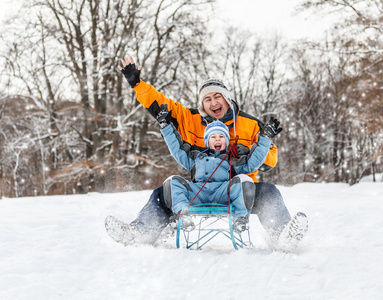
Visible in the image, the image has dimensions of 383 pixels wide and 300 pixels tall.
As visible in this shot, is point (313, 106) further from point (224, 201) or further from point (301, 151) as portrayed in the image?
point (224, 201)

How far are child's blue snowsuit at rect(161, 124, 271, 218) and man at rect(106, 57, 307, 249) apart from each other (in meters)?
0.08

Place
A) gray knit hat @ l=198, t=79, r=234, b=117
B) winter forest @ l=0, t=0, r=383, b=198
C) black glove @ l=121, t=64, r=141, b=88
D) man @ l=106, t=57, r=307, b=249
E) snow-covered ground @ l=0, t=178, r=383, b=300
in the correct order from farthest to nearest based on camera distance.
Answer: winter forest @ l=0, t=0, r=383, b=198 < gray knit hat @ l=198, t=79, r=234, b=117 < black glove @ l=121, t=64, r=141, b=88 < man @ l=106, t=57, r=307, b=249 < snow-covered ground @ l=0, t=178, r=383, b=300

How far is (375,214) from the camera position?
13.1 ft

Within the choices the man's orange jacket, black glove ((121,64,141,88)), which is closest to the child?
the man's orange jacket

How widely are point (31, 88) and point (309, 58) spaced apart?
18713 millimetres

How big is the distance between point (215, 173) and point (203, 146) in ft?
1.60

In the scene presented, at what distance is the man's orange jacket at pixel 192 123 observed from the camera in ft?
11.6

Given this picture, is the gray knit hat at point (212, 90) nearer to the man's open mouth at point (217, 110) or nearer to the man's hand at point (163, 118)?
the man's open mouth at point (217, 110)

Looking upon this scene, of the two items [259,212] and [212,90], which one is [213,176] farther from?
[212,90]

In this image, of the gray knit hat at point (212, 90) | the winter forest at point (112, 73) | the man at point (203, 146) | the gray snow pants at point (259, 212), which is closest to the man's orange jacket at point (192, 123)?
the man at point (203, 146)

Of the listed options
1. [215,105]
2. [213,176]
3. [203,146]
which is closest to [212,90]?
[215,105]

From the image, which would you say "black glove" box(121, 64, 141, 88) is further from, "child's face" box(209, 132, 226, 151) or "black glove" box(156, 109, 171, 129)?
"child's face" box(209, 132, 226, 151)

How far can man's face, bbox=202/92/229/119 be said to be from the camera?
369 cm

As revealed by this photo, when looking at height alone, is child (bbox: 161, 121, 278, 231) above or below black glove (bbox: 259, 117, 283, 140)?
below
